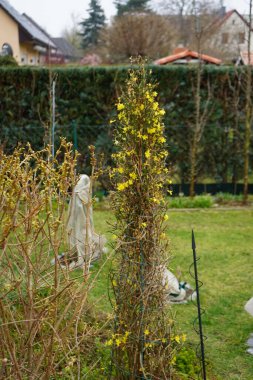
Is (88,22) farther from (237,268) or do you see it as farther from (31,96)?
(237,268)

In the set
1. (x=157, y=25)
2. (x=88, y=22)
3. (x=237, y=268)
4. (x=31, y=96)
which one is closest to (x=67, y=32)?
(x=88, y=22)

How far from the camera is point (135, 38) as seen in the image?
24.3 meters

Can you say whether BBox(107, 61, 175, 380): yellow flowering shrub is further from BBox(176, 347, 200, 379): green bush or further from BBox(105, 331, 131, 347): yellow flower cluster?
Answer: BBox(176, 347, 200, 379): green bush

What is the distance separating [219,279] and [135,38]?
A: 65.9 feet

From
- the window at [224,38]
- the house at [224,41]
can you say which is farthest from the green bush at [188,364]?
the window at [224,38]

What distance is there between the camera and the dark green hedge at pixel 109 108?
11.4 metres

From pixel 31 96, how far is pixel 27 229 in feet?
30.5

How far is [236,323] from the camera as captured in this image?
4.99 m

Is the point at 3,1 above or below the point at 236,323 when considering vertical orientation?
above

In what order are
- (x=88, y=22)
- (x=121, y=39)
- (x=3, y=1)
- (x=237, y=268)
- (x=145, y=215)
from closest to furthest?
1. (x=145, y=215)
2. (x=237, y=268)
3. (x=3, y=1)
4. (x=121, y=39)
5. (x=88, y=22)

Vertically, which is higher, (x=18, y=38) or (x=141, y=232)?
(x=18, y=38)

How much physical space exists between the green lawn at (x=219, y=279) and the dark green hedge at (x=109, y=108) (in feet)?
7.31

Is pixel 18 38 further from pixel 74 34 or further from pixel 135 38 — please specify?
pixel 74 34

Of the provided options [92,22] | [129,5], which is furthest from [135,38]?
[92,22]
